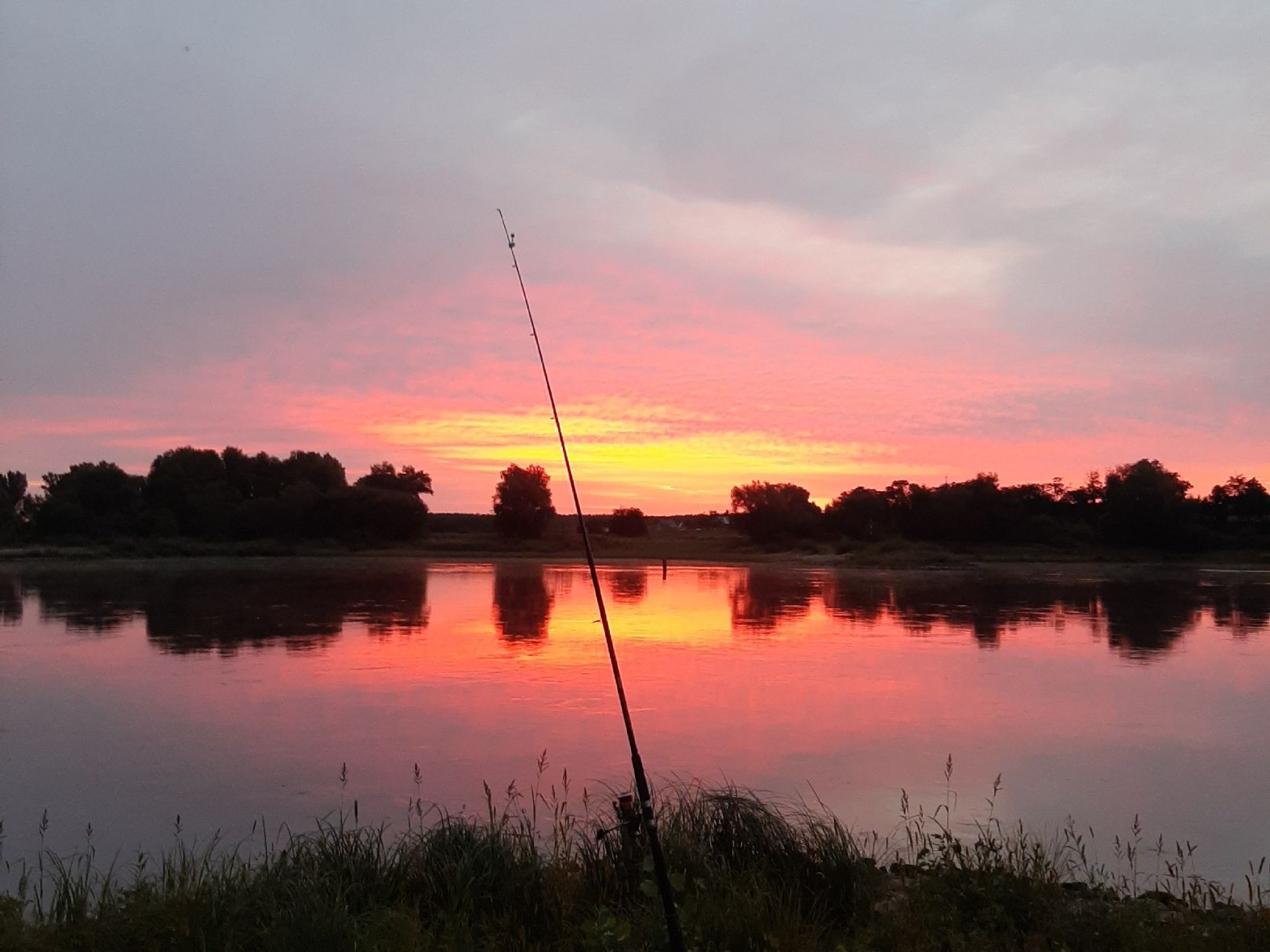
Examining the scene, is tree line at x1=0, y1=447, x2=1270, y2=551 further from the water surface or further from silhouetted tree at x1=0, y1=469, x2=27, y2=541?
the water surface

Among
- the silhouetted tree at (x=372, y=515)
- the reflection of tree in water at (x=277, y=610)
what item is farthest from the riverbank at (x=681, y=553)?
the reflection of tree in water at (x=277, y=610)

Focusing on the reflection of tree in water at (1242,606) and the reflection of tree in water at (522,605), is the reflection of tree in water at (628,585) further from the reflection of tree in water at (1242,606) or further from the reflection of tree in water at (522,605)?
the reflection of tree in water at (1242,606)

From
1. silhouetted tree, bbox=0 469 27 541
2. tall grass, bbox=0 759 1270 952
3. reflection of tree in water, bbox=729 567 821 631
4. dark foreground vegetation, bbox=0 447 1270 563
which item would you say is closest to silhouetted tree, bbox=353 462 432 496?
dark foreground vegetation, bbox=0 447 1270 563

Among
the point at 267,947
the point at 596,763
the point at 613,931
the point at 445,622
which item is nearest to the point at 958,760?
the point at 596,763

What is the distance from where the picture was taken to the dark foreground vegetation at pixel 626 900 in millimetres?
4945

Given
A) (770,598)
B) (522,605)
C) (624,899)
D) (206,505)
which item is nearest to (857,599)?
(770,598)

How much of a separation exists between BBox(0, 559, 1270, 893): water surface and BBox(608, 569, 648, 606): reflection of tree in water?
4315 mm

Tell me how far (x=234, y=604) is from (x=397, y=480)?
6320 centimetres

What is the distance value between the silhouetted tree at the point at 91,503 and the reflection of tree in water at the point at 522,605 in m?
37.5

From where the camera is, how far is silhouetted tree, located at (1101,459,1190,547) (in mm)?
68750

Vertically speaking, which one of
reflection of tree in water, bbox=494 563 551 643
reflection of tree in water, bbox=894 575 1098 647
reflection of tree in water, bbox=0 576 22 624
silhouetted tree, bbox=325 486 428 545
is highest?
silhouetted tree, bbox=325 486 428 545

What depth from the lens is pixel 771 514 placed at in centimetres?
8375

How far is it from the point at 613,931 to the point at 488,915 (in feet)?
4.03

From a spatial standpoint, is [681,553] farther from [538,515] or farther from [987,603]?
[987,603]
